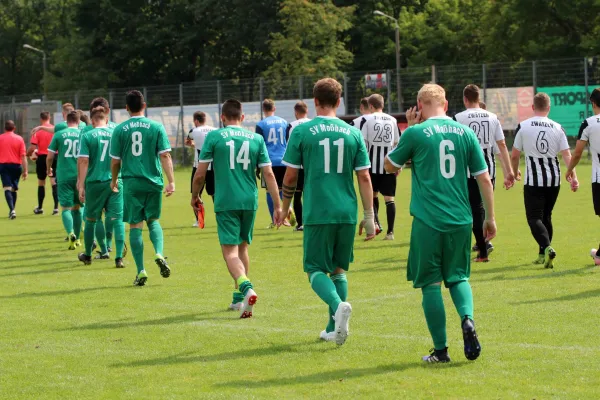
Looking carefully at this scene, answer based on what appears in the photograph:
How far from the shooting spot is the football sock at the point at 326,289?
8.03m

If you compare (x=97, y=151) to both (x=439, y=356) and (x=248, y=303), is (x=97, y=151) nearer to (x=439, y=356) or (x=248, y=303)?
(x=248, y=303)

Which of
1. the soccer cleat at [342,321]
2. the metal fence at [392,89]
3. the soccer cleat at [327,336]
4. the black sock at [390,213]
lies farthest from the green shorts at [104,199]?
the metal fence at [392,89]

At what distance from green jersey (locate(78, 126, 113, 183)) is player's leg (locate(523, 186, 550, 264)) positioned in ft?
17.6

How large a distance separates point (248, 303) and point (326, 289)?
1.51 metres

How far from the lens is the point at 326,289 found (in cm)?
809

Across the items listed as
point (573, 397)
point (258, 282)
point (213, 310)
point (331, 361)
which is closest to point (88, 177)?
point (258, 282)

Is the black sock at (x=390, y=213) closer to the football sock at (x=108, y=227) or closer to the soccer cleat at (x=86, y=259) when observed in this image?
the football sock at (x=108, y=227)

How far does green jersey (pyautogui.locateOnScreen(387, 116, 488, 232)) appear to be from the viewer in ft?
24.1

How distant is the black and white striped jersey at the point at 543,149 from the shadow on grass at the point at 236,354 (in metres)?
5.30

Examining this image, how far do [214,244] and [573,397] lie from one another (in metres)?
10.9

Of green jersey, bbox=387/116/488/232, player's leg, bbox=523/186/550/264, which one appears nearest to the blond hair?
green jersey, bbox=387/116/488/232

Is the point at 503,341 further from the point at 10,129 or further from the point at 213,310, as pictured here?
the point at 10,129

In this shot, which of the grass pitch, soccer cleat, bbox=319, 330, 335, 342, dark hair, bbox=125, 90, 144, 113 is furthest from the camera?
dark hair, bbox=125, 90, 144, 113

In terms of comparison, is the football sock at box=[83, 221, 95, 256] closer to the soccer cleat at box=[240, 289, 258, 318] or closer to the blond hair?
the soccer cleat at box=[240, 289, 258, 318]
